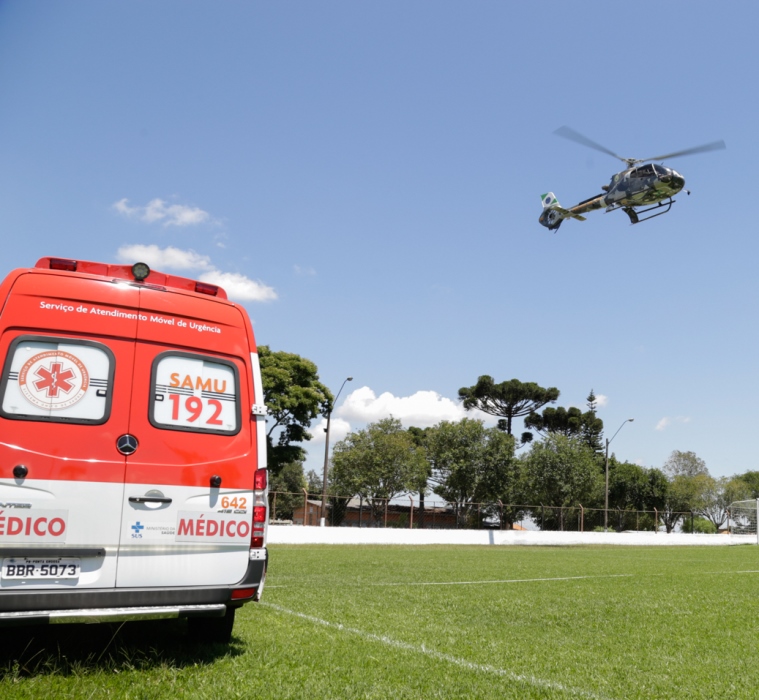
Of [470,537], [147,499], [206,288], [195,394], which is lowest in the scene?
[470,537]

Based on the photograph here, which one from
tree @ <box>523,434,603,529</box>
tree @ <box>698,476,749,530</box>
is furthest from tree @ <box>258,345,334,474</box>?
tree @ <box>698,476,749,530</box>

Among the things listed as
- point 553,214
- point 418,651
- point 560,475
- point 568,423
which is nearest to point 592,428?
point 568,423

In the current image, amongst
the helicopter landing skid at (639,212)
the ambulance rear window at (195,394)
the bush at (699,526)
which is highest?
the helicopter landing skid at (639,212)

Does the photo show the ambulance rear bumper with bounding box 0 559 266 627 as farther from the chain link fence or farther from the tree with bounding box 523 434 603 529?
the tree with bounding box 523 434 603 529

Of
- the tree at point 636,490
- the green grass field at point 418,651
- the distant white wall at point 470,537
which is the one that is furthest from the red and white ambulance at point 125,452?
the tree at point 636,490

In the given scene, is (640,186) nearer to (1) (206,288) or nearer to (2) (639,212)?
(2) (639,212)

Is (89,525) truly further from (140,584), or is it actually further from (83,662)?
(83,662)

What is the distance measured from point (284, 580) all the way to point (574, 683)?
7.16 metres

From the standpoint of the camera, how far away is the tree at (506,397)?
8506 cm

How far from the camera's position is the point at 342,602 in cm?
858

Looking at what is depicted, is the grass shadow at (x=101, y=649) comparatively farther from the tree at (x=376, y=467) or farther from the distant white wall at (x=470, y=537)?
the tree at (x=376, y=467)

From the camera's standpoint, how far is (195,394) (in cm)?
530

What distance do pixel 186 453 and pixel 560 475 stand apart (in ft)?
183

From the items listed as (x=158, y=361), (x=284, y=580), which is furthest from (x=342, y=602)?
(x=158, y=361)
